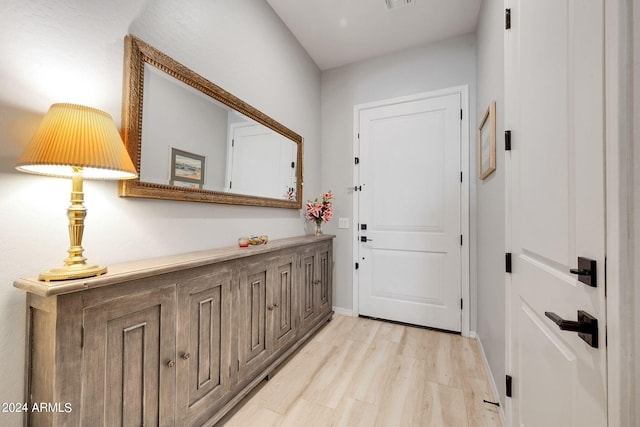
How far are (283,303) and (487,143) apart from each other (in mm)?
1969

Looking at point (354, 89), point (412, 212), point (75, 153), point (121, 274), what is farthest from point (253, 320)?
point (354, 89)

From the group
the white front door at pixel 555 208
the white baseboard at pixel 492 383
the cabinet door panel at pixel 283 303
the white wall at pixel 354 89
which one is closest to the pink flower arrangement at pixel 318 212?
the white wall at pixel 354 89

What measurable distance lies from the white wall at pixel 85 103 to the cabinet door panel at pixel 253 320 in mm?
334

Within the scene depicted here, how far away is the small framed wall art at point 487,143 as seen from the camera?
1.69m

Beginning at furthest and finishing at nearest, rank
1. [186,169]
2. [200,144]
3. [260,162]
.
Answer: [260,162]
[200,144]
[186,169]

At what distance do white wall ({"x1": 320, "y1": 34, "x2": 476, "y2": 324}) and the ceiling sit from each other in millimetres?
132

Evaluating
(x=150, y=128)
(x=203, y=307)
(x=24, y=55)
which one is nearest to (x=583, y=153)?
(x=203, y=307)

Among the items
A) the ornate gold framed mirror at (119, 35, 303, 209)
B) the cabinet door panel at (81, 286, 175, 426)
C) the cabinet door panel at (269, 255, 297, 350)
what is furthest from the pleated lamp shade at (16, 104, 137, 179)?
the cabinet door panel at (269, 255, 297, 350)

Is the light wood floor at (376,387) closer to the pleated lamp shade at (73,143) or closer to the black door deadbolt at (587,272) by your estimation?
the black door deadbolt at (587,272)

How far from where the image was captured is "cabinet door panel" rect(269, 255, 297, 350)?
1.90 m

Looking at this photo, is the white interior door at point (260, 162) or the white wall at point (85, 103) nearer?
the white wall at point (85, 103)

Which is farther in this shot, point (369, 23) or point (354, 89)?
point (354, 89)

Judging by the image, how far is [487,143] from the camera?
191 cm

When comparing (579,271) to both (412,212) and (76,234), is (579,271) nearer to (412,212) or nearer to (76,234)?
(76,234)
